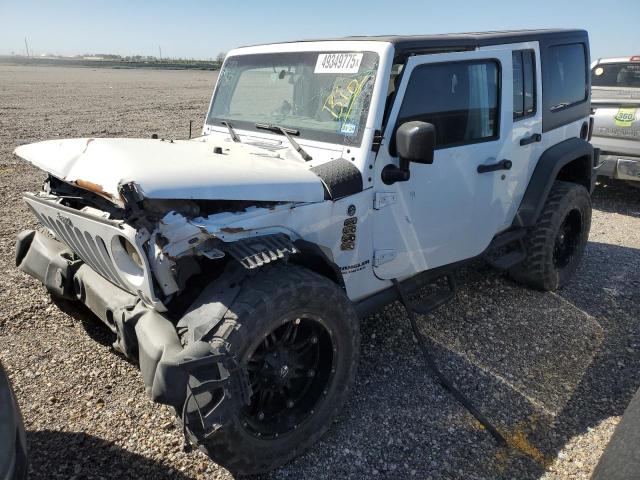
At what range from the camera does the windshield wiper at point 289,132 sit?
9.67ft

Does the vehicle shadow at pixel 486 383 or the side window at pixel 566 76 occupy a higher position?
the side window at pixel 566 76

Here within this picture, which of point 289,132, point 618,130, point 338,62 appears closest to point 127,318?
point 289,132

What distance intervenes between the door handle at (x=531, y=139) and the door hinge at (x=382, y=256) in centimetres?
148

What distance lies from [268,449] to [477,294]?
261cm

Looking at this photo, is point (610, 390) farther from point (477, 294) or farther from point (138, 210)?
point (138, 210)

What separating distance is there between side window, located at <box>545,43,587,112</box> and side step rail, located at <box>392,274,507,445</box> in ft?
6.04

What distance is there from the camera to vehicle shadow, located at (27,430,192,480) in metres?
2.48

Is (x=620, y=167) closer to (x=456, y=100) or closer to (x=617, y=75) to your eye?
(x=617, y=75)

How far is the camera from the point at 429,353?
351cm

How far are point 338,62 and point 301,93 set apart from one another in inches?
12.5

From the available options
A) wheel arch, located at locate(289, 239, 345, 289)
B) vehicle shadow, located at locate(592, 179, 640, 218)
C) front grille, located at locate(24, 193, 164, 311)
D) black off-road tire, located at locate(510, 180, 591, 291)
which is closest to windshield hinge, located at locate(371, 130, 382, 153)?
wheel arch, located at locate(289, 239, 345, 289)

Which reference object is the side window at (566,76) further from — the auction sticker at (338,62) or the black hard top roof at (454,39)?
the auction sticker at (338,62)

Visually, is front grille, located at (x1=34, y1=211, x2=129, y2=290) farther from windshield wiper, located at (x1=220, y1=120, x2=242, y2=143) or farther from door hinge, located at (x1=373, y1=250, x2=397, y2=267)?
door hinge, located at (x1=373, y1=250, x2=397, y2=267)

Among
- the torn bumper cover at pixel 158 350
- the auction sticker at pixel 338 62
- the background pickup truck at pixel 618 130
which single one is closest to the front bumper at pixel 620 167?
the background pickup truck at pixel 618 130
